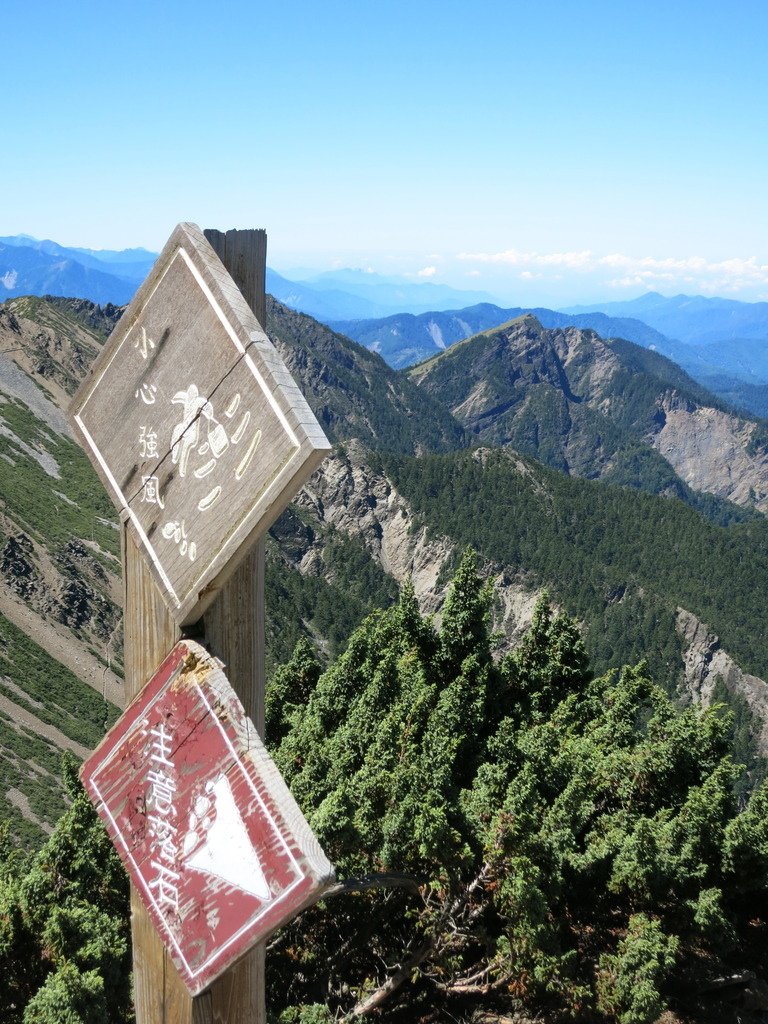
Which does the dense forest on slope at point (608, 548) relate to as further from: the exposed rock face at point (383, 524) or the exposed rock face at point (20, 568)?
the exposed rock face at point (20, 568)

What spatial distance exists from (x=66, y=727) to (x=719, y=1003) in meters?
46.6

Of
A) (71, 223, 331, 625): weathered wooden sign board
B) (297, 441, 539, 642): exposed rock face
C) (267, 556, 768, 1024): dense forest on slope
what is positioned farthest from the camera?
(297, 441, 539, 642): exposed rock face

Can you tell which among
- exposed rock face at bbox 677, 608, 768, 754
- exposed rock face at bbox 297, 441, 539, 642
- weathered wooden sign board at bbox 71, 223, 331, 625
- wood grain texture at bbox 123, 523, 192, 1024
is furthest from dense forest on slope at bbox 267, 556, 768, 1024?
exposed rock face at bbox 297, 441, 539, 642

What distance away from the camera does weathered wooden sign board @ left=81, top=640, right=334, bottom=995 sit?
5.56 ft

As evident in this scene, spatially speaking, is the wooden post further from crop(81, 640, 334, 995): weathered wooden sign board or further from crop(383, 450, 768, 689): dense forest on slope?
crop(383, 450, 768, 689): dense forest on slope

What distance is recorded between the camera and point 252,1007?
212 centimetres

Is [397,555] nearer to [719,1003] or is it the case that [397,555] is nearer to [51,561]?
[51,561]

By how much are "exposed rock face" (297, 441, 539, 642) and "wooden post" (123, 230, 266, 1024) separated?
82279 millimetres

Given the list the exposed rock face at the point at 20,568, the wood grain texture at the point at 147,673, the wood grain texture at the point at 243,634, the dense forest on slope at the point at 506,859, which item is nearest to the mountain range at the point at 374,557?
the exposed rock face at the point at 20,568

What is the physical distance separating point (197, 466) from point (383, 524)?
97234mm

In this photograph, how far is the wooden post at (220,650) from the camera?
2094 mm

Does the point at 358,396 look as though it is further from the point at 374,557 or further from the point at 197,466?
the point at 197,466

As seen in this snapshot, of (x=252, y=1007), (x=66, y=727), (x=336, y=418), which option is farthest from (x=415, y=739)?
(x=336, y=418)

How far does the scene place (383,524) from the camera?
99188mm
